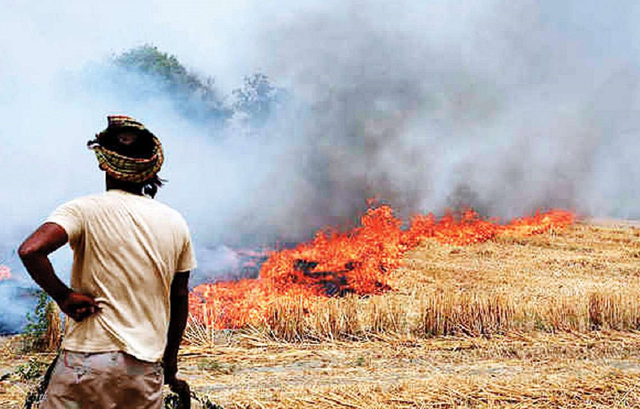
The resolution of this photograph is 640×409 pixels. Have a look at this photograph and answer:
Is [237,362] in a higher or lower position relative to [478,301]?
lower

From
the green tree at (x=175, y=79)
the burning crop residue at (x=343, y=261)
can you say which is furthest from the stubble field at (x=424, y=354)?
the green tree at (x=175, y=79)

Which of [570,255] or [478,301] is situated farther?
[570,255]

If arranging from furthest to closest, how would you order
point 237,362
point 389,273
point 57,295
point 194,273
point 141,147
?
point 389,273, point 194,273, point 237,362, point 141,147, point 57,295

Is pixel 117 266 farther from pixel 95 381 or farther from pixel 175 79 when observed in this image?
pixel 175 79

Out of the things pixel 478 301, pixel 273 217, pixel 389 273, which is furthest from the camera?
pixel 273 217

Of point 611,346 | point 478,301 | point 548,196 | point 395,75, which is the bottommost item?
point 611,346

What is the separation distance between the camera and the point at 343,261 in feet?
29.7

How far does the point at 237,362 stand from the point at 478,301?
284cm

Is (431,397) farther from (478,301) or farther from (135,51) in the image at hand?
(135,51)

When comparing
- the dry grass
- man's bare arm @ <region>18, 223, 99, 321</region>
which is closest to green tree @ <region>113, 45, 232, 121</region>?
the dry grass

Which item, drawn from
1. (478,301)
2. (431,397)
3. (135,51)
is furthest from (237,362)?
(135,51)

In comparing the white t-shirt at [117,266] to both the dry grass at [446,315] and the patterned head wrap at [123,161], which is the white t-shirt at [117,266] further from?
the dry grass at [446,315]

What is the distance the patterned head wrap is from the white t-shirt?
73 millimetres

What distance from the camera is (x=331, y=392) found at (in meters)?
4.16
